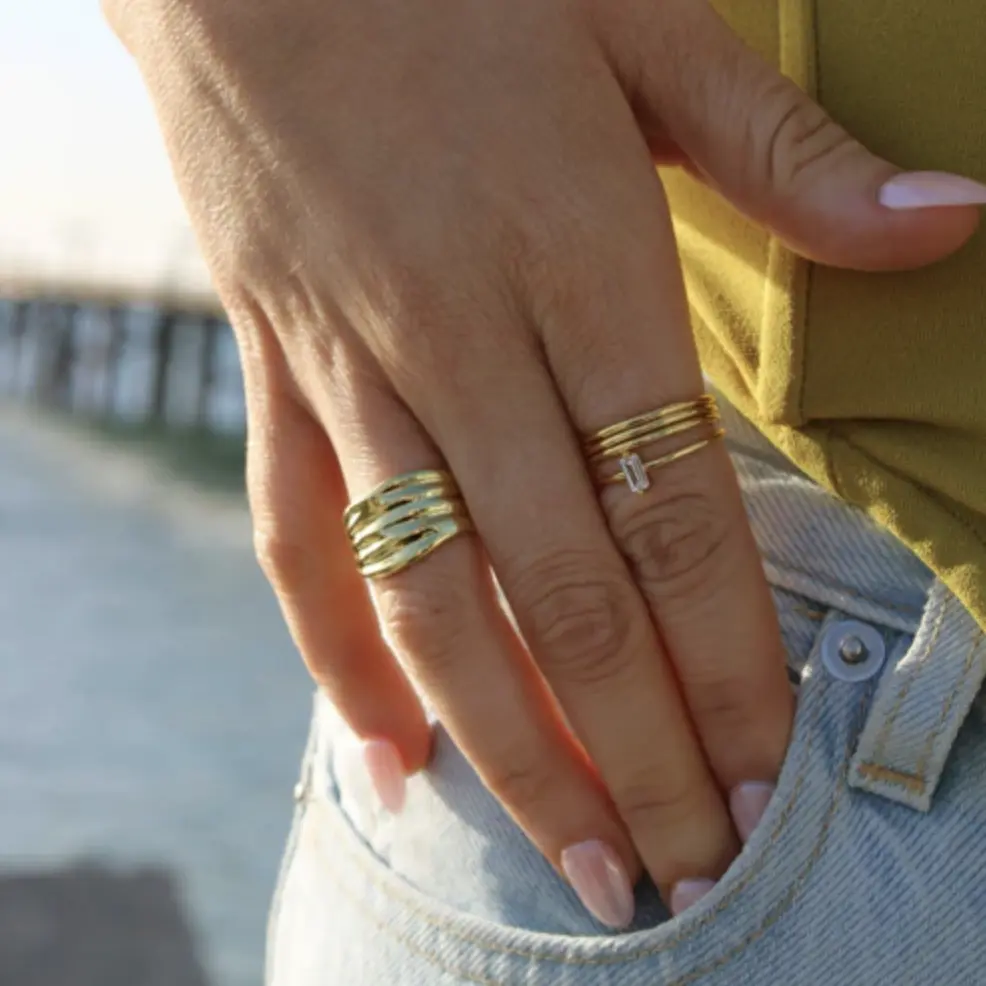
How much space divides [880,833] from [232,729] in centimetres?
324

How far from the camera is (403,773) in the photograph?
0.70 m

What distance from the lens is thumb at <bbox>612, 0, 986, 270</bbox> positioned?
545 millimetres

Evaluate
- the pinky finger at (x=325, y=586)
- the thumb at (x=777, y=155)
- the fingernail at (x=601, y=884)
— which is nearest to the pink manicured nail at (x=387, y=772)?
the pinky finger at (x=325, y=586)

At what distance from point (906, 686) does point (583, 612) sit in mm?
146

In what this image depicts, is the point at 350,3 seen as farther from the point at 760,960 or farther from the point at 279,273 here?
the point at 760,960

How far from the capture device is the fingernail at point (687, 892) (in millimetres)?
613

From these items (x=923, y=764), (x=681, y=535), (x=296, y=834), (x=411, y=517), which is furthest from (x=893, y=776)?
(x=296, y=834)

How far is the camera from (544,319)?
23.7 inches

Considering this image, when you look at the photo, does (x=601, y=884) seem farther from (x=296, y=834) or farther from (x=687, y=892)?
(x=296, y=834)

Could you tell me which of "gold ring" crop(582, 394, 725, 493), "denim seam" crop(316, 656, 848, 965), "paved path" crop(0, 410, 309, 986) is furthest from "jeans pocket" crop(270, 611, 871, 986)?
"paved path" crop(0, 410, 309, 986)

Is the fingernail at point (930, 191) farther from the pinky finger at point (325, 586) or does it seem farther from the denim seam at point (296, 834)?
the denim seam at point (296, 834)

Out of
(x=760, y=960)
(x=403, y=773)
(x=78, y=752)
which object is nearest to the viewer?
(x=760, y=960)

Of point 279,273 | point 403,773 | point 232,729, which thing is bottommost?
point 232,729

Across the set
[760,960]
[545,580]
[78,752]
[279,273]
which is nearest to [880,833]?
[760,960]
